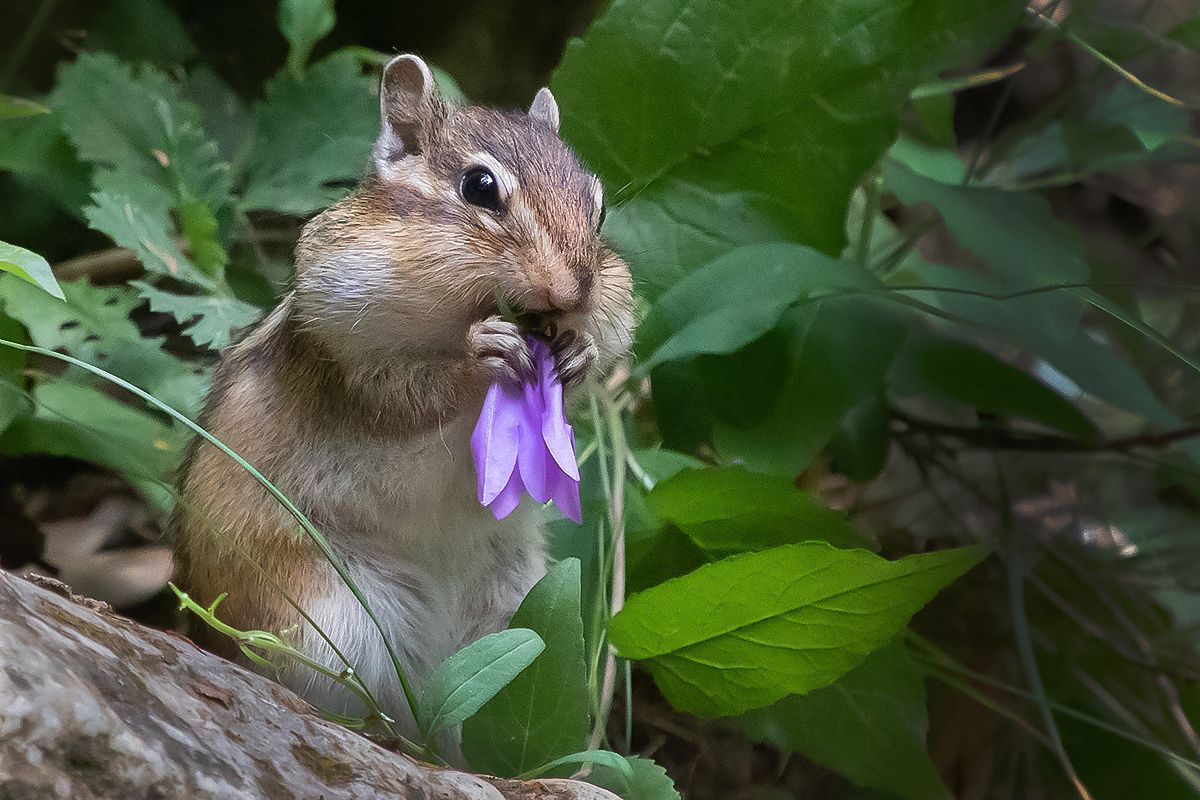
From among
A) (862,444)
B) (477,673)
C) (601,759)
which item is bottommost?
(862,444)

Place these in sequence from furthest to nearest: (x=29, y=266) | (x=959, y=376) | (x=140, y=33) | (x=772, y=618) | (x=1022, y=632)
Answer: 1. (x=140, y=33)
2. (x=959, y=376)
3. (x=1022, y=632)
4. (x=772, y=618)
5. (x=29, y=266)

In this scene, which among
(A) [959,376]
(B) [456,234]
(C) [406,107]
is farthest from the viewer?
(A) [959,376]

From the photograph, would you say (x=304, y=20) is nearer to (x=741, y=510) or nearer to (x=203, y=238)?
(x=203, y=238)

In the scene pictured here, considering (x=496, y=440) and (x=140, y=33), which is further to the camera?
(x=140, y=33)

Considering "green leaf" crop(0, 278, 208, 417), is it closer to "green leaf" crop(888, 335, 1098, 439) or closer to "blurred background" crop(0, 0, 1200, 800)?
"blurred background" crop(0, 0, 1200, 800)

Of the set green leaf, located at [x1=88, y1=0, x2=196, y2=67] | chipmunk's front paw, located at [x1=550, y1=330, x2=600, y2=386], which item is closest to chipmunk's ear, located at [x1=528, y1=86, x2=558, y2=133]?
chipmunk's front paw, located at [x1=550, y1=330, x2=600, y2=386]

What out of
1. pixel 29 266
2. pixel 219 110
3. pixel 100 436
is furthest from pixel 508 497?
pixel 219 110
